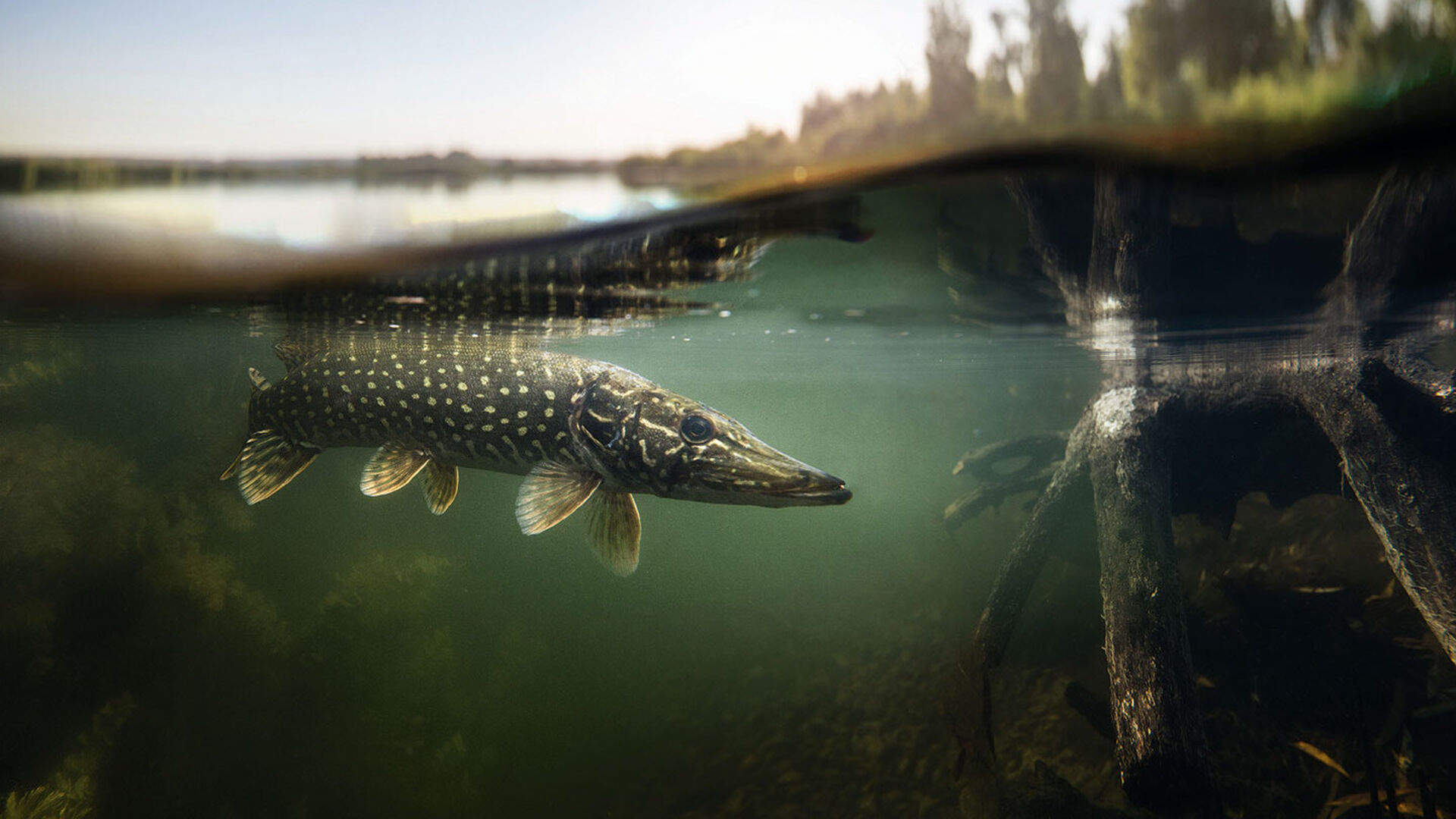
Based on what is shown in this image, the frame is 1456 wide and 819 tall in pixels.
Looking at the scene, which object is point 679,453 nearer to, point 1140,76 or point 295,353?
point 1140,76

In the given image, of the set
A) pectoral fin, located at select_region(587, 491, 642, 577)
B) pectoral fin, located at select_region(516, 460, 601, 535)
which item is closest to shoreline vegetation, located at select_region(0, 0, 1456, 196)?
pectoral fin, located at select_region(516, 460, 601, 535)

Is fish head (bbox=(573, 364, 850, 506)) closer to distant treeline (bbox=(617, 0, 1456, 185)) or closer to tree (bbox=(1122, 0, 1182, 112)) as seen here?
distant treeline (bbox=(617, 0, 1456, 185))

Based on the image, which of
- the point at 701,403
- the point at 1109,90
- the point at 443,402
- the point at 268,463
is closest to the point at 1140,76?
the point at 1109,90

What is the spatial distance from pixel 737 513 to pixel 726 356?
7.83m

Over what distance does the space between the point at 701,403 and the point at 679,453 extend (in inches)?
19.6

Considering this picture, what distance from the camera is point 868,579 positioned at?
45.1 ft

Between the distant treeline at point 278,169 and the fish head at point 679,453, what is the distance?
173cm

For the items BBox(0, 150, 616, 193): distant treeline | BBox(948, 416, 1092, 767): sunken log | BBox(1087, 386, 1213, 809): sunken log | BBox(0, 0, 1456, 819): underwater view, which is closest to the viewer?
BBox(0, 0, 1456, 819): underwater view

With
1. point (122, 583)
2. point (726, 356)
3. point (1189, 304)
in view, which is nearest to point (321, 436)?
point (122, 583)

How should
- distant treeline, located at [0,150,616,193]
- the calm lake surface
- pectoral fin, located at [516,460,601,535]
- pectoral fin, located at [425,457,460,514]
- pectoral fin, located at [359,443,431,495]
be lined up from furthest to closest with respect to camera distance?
pectoral fin, located at [425,457,460,514] → pectoral fin, located at [359,443,431,495] → pectoral fin, located at [516,460,601,535] → the calm lake surface → distant treeline, located at [0,150,616,193]

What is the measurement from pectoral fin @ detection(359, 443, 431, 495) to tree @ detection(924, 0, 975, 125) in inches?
172

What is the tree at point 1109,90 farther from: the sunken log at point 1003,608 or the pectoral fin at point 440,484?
the pectoral fin at point 440,484

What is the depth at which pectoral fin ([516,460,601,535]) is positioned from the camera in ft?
14.0

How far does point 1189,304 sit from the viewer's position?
26.4 feet
